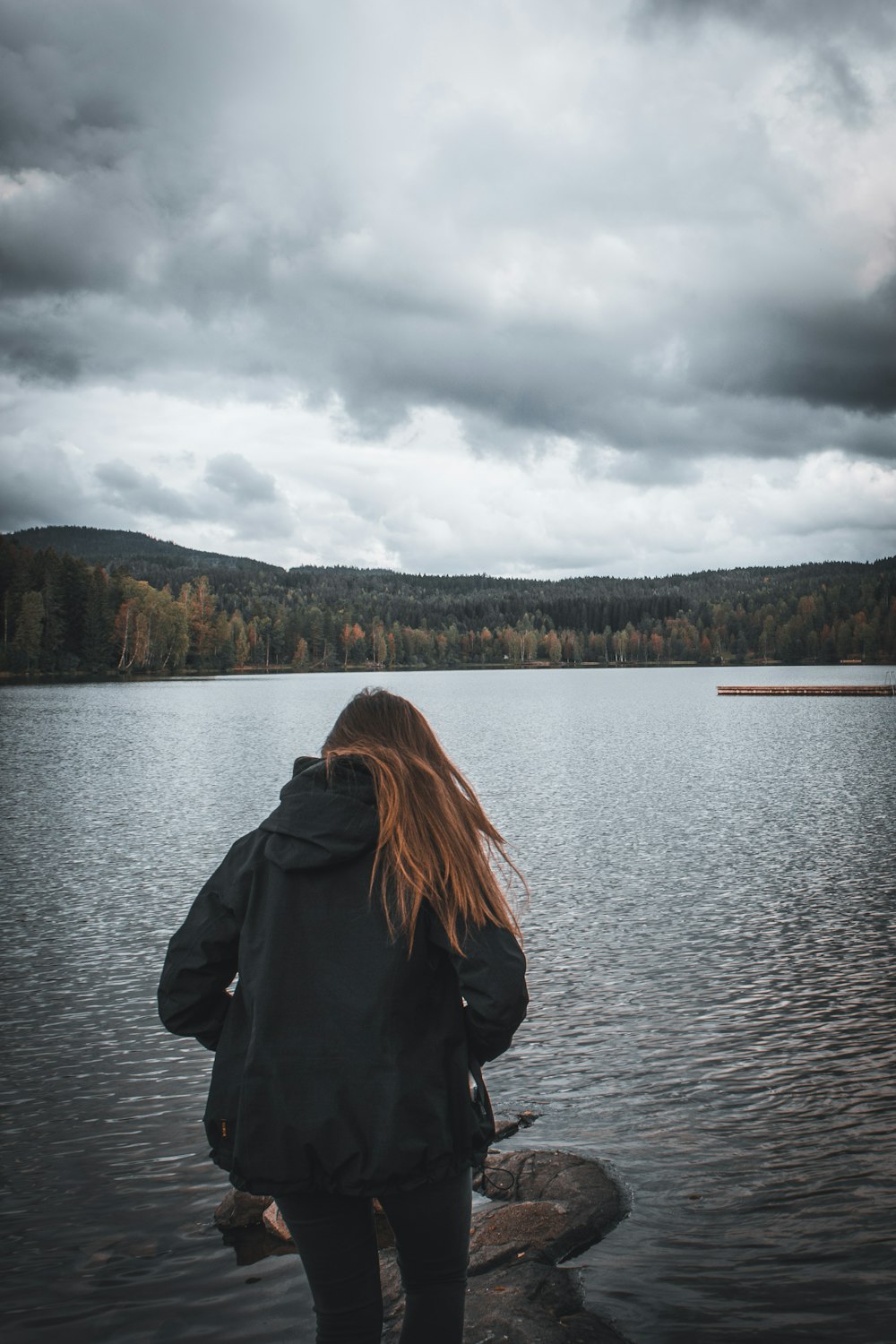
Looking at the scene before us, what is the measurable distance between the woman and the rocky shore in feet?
8.52

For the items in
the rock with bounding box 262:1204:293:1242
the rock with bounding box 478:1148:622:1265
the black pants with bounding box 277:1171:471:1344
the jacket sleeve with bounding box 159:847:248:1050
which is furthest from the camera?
the rock with bounding box 262:1204:293:1242

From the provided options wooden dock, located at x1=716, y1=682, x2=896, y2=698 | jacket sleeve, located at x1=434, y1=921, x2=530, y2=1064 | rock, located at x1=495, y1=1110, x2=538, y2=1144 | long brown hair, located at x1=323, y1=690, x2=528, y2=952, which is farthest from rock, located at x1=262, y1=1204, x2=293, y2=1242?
wooden dock, located at x1=716, y1=682, x2=896, y2=698

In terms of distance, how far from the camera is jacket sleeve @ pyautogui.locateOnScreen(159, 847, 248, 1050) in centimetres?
379

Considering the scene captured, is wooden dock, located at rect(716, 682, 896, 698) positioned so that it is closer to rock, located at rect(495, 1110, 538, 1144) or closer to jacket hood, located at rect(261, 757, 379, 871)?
rock, located at rect(495, 1110, 538, 1144)

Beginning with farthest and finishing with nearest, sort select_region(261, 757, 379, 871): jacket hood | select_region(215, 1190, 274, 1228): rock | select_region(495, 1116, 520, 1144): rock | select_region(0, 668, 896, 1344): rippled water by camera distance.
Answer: select_region(495, 1116, 520, 1144): rock < select_region(215, 1190, 274, 1228): rock < select_region(0, 668, 896, 1344): rippled water < select_region(261, 757, 379, 871): jacket hood

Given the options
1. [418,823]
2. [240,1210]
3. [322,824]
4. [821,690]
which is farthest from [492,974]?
[821,690]

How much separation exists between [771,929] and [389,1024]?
44.1 feet

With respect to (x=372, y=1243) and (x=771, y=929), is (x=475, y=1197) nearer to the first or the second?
(x=372, y=1243)

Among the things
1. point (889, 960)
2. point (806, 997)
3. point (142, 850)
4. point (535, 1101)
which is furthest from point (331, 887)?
point (142, 850)

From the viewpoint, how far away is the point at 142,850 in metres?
22.4

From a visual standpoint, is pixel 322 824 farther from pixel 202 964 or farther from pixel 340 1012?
pixel 202 964

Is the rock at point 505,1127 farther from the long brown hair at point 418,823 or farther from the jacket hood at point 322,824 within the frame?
the jacket hood at point 322,824

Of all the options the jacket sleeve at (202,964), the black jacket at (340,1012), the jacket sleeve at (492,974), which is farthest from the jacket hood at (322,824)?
the jacket sleeve at (492,974)

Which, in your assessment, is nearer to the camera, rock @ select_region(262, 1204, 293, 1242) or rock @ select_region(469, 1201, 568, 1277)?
rock @ select_region(469, 1201, 568, 1277)
